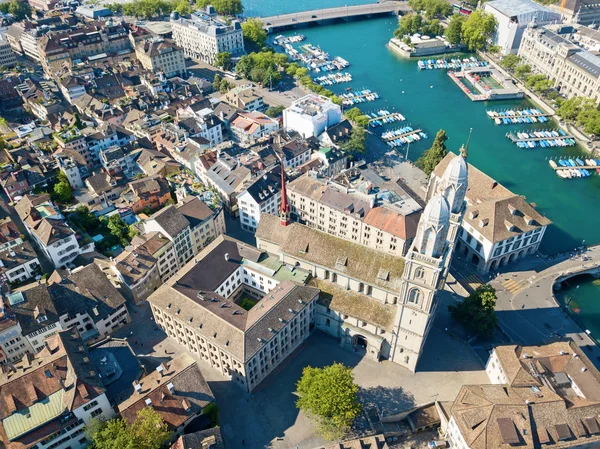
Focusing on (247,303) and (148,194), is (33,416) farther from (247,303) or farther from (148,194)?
(148,194)

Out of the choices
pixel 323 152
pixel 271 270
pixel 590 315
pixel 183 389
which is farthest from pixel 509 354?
pixel 323 152

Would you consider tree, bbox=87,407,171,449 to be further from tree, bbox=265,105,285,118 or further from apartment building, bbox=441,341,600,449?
tree, bbox=265,105,285,118

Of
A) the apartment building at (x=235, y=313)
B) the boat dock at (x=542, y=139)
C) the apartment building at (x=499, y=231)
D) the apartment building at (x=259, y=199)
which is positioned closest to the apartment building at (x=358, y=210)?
the apartment building at (x=259, y=199)

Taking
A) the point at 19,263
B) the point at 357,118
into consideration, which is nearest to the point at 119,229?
the point at 19,263

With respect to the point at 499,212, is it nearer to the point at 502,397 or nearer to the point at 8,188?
the point at 502,397

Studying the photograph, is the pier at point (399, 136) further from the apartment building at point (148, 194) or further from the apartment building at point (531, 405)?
the apartment building at point (531, 405)

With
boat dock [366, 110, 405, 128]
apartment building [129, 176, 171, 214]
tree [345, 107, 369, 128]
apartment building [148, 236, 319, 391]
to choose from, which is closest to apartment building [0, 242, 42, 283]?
apartment building [129, 176, 171, 214]
